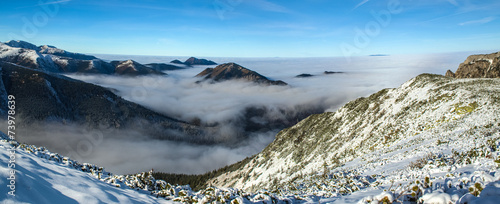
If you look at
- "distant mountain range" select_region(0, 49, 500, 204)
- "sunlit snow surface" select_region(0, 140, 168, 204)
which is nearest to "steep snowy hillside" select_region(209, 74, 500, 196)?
"distant mountain range" select_region(0, 49, 500, 204)

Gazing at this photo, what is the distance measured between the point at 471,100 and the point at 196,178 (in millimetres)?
150426

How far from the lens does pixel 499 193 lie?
16.5 feet

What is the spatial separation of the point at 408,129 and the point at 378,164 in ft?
58.9

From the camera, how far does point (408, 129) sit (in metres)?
36.7

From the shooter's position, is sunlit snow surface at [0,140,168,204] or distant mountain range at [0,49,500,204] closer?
sunlit snow surface at [0,140,168,204]

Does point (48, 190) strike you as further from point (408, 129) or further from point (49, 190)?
point (408, 129)

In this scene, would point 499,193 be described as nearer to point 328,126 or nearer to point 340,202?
point 340,202

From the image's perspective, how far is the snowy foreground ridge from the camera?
23.2ft

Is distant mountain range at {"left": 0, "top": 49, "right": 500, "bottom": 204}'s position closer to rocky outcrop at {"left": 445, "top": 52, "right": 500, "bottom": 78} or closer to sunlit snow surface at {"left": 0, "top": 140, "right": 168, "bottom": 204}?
sunlit snow surface at {"left": 0, "top": 140, "right": 168, "bottom": 204}

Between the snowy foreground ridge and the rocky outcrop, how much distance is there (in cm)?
3660

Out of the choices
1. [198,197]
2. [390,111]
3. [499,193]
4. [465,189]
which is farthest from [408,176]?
[390,111]

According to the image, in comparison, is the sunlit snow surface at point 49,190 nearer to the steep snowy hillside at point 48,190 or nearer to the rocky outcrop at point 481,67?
the steep snowy hillside at point 48,190

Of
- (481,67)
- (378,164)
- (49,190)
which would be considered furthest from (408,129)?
(481,67)

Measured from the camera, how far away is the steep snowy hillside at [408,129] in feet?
72.6
